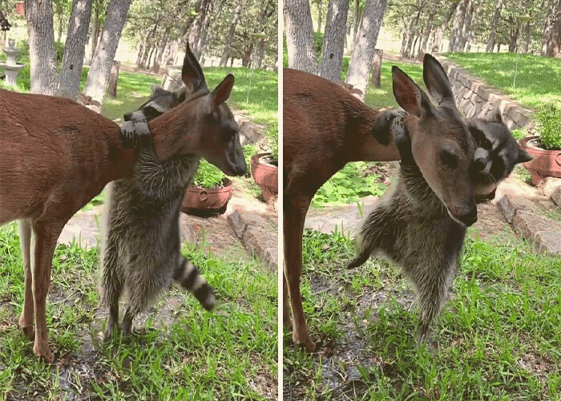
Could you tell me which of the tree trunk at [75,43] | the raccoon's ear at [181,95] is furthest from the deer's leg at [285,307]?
the tree trunk at [75,43]

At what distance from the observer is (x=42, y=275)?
2182 mm

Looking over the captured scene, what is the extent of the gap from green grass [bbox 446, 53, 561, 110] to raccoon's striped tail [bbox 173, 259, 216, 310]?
40.9 inches

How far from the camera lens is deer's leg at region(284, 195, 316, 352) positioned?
7.71ft

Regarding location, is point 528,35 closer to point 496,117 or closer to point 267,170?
point 496,117

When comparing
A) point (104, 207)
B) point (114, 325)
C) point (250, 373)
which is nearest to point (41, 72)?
point (104, 207)

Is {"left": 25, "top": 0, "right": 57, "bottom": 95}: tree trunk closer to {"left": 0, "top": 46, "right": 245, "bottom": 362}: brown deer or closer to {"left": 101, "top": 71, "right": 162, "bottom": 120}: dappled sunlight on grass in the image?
{"left": 0, "top": 46, "right": 245, "bottom": 362}: brown deer

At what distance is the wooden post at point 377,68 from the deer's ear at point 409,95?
0.21ft

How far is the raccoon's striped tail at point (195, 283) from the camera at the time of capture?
2.32 m

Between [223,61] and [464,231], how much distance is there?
891 mm

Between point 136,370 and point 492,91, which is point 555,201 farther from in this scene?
point 136,370

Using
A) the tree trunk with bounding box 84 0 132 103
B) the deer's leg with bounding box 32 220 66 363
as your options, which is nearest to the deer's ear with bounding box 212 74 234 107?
the tree trunk with bounding box 84 0 132 103

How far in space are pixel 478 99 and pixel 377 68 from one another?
0.31 m

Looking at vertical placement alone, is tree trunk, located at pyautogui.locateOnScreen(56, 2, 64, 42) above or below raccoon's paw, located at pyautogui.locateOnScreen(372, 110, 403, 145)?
above

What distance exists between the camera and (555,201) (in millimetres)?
2289
